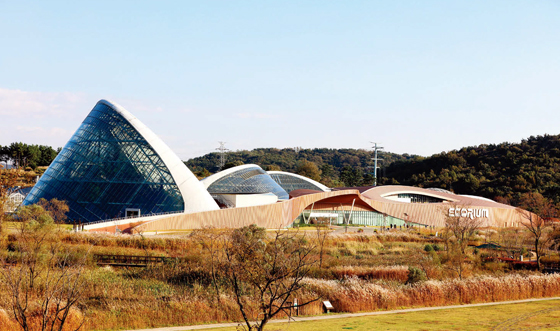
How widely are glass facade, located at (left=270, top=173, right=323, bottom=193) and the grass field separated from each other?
250ft

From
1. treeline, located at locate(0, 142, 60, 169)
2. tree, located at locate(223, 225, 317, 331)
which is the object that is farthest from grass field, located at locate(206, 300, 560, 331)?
treeline, located at locate(0, 142, 60, 169)

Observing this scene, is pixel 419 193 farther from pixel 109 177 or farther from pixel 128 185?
pixel 109 177

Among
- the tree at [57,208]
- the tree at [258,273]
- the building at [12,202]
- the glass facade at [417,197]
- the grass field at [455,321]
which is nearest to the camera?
the grass field at [455,321]

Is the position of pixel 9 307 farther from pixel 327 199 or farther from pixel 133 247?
pixel 327 199

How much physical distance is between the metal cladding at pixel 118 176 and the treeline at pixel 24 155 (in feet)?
178

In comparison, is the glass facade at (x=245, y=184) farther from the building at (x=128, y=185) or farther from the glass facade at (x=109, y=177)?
the glass facade at (x=109, y=177)

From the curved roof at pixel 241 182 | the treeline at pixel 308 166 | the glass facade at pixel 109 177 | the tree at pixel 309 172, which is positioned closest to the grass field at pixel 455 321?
the glass facade at pixel 109 177

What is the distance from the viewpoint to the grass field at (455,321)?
15.9m

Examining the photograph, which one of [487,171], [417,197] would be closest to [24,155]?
[417,197]

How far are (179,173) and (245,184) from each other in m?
24.9

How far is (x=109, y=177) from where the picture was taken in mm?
45094

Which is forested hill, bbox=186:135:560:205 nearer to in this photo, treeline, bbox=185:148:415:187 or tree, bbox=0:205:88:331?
treeline, bbox=185:148:415:187

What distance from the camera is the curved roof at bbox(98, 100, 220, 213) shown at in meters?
44.9

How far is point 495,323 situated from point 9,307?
16.4m
